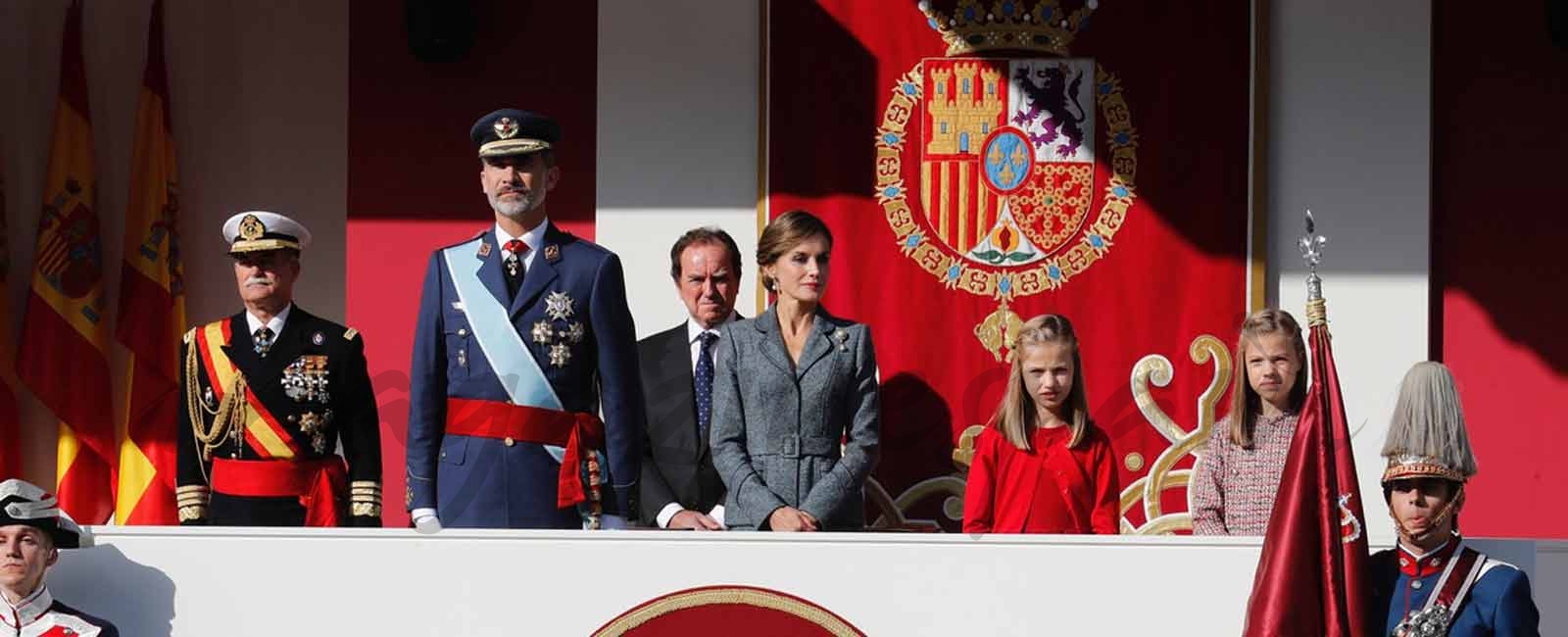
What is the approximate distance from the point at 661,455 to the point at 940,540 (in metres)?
1.40

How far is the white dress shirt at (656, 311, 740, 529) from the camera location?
20.0 ft

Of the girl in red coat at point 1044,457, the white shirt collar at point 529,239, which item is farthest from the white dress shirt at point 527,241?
the girl in red coat at point 1044,457

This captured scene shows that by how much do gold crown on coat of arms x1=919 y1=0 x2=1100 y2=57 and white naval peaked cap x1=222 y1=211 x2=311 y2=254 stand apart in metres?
2.41

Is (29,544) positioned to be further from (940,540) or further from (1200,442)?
(1200,442)

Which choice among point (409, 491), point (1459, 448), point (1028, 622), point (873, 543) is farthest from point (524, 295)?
point (1459, 448)

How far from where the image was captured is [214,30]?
26.5ft

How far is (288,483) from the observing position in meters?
5.82

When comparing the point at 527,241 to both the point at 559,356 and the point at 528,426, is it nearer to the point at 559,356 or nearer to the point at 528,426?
the point at 559,356

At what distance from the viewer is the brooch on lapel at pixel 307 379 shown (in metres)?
5.85

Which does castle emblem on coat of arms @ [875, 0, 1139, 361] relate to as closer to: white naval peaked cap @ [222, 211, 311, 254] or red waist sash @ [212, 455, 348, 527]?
white naval peaked cap @ [222, 211, 311, 254]

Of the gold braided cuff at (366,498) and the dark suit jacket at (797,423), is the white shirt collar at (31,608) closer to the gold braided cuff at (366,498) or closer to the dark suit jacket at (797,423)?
the gold braided cuff at (366,498)

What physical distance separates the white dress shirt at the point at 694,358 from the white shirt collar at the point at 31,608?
1675 mm

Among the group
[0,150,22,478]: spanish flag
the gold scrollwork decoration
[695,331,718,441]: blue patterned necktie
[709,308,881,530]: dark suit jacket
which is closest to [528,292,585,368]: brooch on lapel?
[709,308,881,530]: dark suit jacket

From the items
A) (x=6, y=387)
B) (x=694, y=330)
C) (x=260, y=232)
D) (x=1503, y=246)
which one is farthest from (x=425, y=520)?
(x=1503, y=246)
